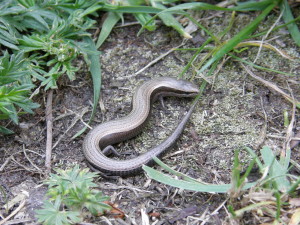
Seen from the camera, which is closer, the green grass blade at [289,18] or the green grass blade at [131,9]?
the green grass blade at [289,18]

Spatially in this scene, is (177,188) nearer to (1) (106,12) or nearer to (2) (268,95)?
(2) (268,95)

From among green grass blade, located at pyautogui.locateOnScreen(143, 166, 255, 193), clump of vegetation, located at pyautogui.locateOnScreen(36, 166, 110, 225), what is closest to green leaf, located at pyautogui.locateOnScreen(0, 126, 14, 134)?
clump of vegetation, located at pyautogui.locateOnScreen(36, 166, 110, 225)

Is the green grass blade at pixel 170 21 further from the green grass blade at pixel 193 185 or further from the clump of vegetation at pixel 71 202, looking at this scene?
the clump of vegetation at pixel 71 202

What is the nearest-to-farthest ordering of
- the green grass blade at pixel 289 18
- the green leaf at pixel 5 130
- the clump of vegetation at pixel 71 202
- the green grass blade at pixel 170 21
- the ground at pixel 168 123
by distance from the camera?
the clump of vegetation at pixel 71 202 < the ground at pixel 168 123 < the green leaf at pixel 5 130 < the green grass blade at pixel 289 18 < the green grass blade at pixel 170 21

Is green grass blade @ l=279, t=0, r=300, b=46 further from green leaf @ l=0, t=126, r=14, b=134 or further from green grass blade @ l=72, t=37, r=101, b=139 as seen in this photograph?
green leaf @ l=0, t=126, r=14, b=134

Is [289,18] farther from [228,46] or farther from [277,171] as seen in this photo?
[277,171]

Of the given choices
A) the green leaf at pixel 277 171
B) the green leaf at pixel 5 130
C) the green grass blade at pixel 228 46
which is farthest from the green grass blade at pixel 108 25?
the green leaf at pixel 277 171

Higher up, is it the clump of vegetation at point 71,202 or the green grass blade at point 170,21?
the green grass blade at point 170,21

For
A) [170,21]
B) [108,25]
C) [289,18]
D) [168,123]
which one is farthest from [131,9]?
[289,18]
